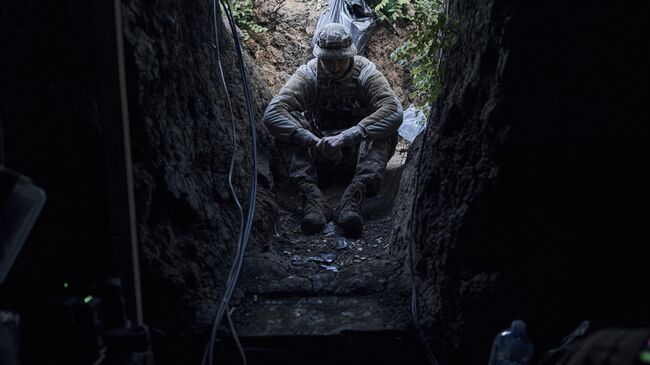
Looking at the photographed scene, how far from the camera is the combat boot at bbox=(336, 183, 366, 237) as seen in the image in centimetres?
462

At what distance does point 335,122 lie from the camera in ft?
18.3

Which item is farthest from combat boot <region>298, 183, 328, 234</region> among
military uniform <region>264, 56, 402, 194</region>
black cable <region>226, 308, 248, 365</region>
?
black cable <region>226, 308, 248, 365</region>

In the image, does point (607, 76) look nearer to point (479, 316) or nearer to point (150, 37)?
point (479, 316)

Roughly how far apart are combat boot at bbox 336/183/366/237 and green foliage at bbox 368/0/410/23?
12.0 feet

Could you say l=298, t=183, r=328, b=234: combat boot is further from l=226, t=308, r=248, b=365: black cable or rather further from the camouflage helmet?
l=226, t=308, r=248, b=365: black cable

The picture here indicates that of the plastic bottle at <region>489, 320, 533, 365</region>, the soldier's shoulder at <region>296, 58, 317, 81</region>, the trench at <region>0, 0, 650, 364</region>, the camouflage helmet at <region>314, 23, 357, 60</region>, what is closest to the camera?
the trench at <region>0, 0, 650, 364</region>

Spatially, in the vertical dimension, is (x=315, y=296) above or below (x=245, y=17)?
below

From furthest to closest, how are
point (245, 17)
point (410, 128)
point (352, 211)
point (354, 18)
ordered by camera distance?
point (245, 17), point (354, 18), point (410, 128), point (352, 211)

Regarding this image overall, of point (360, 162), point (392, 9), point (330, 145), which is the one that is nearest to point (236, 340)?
point (330, 145)

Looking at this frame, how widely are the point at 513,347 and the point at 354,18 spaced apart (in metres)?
6.19

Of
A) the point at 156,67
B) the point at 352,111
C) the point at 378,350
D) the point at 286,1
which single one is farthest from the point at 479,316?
the point at 286,1

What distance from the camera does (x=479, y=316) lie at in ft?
7.63

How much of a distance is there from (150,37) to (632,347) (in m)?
2.09

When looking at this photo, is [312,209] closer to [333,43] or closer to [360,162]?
[360,162]
